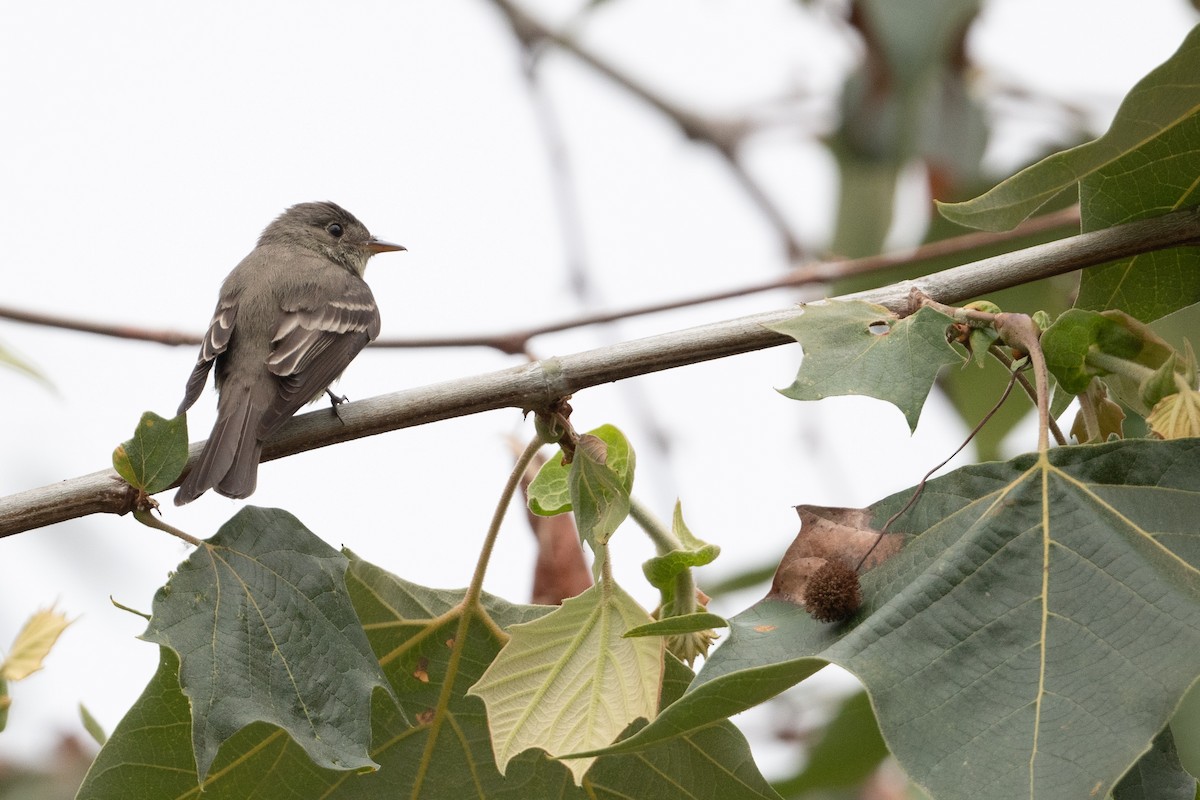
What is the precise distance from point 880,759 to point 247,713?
2.90m

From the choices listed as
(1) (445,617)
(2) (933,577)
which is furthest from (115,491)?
(2) (933,577)

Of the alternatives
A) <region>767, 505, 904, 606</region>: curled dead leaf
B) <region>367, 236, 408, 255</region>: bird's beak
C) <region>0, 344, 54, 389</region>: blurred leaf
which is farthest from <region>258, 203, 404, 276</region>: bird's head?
<region>767, 505, 904, 606</region>: curled dead leaf

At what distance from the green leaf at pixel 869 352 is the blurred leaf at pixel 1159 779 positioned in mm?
786

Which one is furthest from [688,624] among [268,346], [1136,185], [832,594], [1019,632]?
[268,346]

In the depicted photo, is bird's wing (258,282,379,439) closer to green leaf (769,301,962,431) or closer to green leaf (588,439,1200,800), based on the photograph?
green leaf (769,301,962,431)

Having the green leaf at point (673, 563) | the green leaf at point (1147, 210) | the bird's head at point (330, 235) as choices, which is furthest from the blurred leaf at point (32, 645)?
the bird's head at point (330, 235)

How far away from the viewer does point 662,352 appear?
279cm

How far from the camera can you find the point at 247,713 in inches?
104

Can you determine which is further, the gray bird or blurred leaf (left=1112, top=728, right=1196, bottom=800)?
the gray bird

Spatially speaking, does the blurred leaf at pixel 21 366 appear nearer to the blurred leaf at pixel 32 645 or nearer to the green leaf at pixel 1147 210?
the blurred leaf at pixel 32 645

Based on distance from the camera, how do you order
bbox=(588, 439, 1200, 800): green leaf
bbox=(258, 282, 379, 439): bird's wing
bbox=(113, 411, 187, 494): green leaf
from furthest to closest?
bbox=(258, 282, 379, 439): bird's wing, bbox=(113, 411, 187, 494): green leaf, bbox=(588, 439, 1200, 800): green leaf

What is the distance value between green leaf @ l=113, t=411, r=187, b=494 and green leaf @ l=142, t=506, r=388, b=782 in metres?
0.19

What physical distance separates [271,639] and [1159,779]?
1843mm

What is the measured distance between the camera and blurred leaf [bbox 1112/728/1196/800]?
7.63 feet
